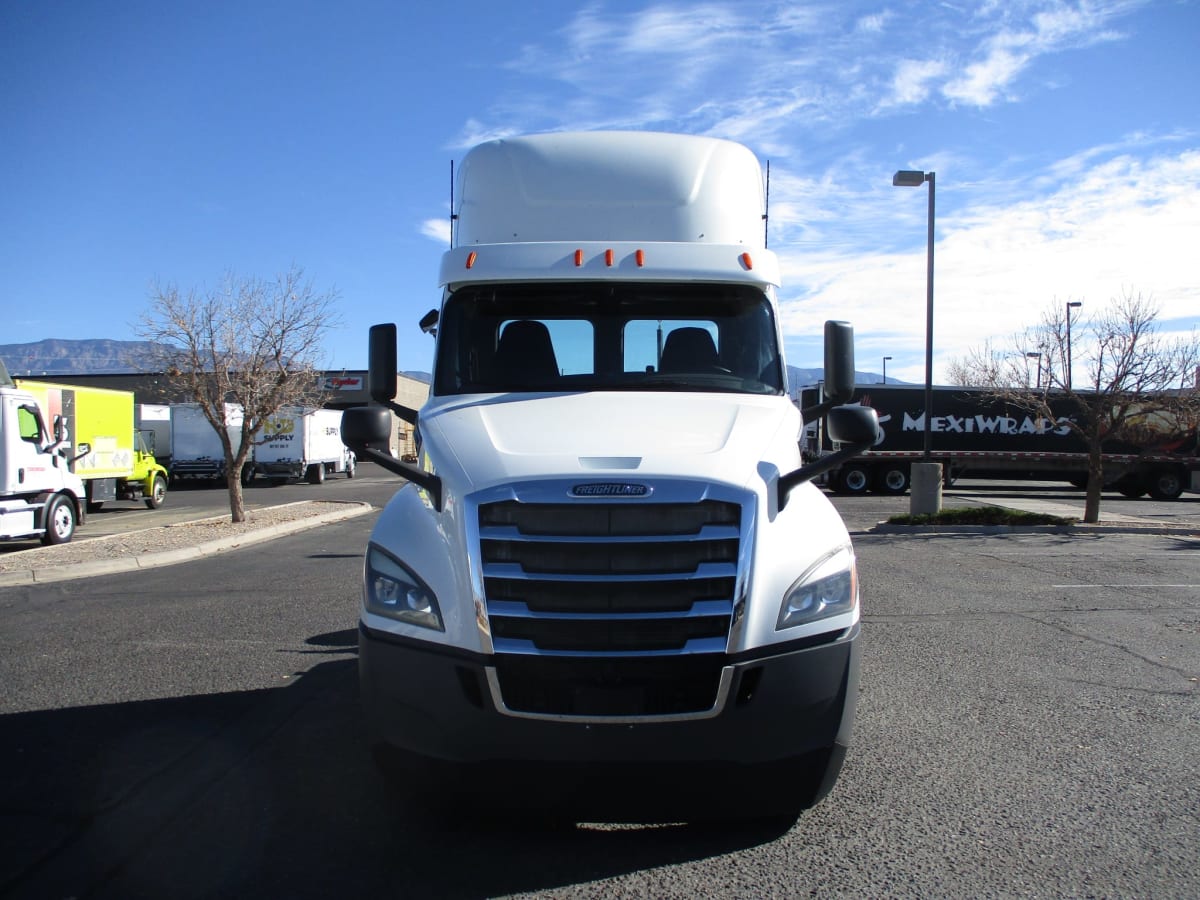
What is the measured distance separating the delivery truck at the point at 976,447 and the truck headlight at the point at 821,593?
26.4 metres

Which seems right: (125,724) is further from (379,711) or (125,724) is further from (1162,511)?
(1162,511)

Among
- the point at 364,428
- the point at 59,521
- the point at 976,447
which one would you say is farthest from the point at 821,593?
the point at 976,447

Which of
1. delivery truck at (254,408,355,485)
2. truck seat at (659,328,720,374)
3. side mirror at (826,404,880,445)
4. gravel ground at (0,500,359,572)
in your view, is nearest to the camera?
side mirror at (826,404,880,445)

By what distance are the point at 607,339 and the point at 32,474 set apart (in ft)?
44.5

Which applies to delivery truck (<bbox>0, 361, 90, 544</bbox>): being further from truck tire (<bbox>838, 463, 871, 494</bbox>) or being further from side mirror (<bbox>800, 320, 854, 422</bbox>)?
truck tire (<bbox>838, 463, 871, 494</bbox>)

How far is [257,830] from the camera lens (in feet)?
12.8

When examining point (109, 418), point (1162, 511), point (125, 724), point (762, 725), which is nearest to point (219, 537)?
point (109, 418)

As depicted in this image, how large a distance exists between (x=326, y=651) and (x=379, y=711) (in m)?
3.76

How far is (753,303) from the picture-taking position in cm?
Answer: 516

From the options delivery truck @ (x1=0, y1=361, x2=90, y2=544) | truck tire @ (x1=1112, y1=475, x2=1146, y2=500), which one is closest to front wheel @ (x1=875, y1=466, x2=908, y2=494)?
truck tire @ (x1=1112, y1=475, x2=1146, y2=500)

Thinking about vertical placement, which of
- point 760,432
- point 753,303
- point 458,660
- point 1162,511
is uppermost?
point 753,303

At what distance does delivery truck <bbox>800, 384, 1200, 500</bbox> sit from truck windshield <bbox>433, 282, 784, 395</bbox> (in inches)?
991

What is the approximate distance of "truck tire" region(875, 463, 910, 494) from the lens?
29641 mm

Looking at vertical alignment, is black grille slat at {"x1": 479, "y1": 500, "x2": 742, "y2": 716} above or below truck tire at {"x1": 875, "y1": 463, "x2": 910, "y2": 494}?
above
